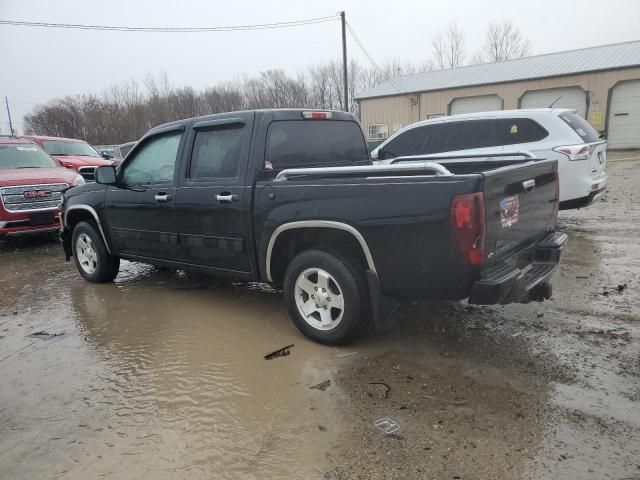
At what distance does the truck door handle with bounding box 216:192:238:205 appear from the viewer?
4164 mm

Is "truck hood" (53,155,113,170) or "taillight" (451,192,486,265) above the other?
"truck hood" (53,155,113,170)

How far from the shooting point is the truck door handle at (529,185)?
3.43 m

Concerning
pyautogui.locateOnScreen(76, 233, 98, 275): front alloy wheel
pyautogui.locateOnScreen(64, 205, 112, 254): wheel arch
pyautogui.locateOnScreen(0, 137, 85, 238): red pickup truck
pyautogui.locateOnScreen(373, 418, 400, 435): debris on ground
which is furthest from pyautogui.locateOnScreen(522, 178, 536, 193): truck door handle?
pyautogui.locateOnScreen(0, 137, 85, 238): red pickup truck

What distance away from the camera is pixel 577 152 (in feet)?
22.2

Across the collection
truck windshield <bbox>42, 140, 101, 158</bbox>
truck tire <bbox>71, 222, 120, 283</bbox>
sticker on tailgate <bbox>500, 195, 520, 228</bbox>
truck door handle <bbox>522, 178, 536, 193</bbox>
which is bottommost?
truck tire <bbox>71, 222, 120, 283</bbox>

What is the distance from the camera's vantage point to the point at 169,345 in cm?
406

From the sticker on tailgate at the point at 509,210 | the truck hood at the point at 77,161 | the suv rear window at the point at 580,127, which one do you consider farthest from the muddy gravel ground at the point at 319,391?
the truck hood at the point at 77,161

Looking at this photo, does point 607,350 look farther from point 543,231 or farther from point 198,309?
point 198,309

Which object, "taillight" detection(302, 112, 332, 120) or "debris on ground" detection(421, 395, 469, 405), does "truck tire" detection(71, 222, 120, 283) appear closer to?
"taillight" detection(302, 112, 332, 120)

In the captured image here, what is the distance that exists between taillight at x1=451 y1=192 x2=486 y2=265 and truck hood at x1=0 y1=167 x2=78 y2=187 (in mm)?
7946

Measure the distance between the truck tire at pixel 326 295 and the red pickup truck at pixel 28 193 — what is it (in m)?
6.00

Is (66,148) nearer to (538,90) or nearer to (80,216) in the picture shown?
(80,216)

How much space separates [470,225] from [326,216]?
3.47ft

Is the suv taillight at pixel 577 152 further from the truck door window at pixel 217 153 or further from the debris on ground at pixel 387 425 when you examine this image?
the debris on ground at pixel 387 425
